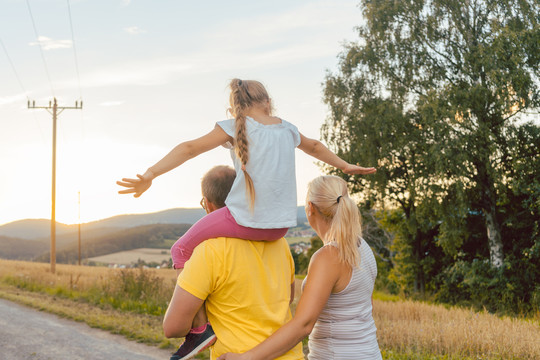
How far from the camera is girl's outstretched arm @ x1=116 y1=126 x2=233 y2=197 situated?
2.26 meters

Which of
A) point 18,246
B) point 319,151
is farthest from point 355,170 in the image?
point 18,246

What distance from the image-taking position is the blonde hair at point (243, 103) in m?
2.22

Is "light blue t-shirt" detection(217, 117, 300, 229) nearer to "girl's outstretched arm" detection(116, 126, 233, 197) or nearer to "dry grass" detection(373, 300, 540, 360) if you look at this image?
"girl's outstretched arm" detection(116, 126, 233, 197)

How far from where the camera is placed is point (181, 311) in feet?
6.91

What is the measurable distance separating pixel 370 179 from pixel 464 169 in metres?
4.54

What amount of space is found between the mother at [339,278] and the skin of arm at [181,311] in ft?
1.68

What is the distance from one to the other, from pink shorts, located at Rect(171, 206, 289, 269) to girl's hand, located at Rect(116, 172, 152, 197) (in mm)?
286

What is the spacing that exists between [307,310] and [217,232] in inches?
21.4

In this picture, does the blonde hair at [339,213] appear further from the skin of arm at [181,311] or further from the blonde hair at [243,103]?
the skin of arm at [181,311]

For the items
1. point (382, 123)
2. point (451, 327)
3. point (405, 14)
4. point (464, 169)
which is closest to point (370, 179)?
point (382, 123)

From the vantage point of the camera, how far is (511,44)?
18266 mm

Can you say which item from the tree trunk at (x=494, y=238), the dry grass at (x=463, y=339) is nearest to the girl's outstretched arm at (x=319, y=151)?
the dry grass at (x=463, y=339)

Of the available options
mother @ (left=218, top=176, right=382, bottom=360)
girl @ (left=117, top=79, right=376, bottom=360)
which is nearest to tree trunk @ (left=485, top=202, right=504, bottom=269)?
mother @ (left=218, top=176, right=382, bottom=360)

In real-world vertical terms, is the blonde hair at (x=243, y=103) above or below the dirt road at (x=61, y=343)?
above
